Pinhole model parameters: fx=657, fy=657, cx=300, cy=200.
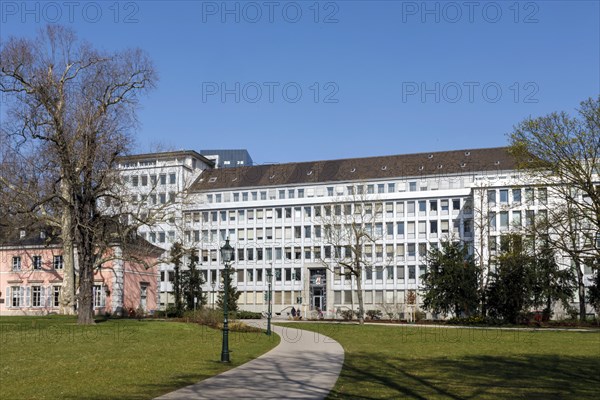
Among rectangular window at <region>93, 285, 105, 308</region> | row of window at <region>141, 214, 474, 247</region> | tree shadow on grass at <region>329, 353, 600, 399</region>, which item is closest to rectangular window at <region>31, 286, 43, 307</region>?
rectangular window at <region>93, 285, 105, 308</region>

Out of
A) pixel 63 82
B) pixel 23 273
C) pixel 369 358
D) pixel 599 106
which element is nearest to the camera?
pixel 369 358

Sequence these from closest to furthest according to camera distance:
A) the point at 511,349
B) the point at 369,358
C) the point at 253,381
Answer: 1. the point at 253,381
2. the point at 369,358
3. the point at 511,349

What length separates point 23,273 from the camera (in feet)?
199

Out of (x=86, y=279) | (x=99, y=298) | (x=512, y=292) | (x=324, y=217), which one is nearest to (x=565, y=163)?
(x=512, y=292)

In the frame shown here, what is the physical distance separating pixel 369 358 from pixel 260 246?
7382 centimetres

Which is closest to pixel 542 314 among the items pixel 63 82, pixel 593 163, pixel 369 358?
pixel 593 163

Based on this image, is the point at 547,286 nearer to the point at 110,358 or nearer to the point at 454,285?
Answer: the point at 454,285

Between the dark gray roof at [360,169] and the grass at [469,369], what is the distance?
59.0 metres

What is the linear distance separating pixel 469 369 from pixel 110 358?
10.4m

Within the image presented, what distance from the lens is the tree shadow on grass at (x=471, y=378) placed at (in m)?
12.7

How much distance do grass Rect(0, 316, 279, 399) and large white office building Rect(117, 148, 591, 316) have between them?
162 feet

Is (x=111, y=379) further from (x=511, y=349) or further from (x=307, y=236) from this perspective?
(x=307, y=236)

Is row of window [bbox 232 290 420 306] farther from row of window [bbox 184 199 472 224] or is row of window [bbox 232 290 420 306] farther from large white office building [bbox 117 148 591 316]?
row of window [bbox 184 199 472 224]

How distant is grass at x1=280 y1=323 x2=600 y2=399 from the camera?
12.9 metres
